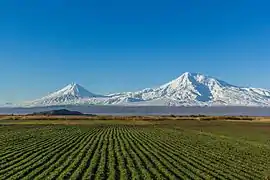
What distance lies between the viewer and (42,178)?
64.8ft

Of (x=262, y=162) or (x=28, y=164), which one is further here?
(x=262, y=162)

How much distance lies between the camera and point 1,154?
30.3 metres

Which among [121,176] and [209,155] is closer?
[121,176]

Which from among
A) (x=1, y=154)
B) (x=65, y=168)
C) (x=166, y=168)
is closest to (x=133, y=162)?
(x=166, y=168)

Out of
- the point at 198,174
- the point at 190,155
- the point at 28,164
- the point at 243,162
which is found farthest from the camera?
the point at 190,155

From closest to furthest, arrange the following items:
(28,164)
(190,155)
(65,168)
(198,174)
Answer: (198,174)
(65,168)
(28,164)
(190,155)

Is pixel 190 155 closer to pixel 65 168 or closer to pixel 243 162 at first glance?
pixel 243 162

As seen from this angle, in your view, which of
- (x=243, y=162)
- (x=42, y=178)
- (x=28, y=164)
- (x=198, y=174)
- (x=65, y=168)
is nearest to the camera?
(x=42, y=178)

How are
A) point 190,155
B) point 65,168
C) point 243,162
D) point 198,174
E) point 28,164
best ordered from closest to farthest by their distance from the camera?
point 198,174 < point 65,168 < point 28,164 < point 243,162 < point 190,155

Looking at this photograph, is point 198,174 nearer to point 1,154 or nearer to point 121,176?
point 121,176

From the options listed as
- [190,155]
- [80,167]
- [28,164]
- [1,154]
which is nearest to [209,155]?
[190,155]

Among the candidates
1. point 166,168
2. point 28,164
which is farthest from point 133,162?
point 28,164

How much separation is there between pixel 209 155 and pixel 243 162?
395 centimetres

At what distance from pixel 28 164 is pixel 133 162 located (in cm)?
634
